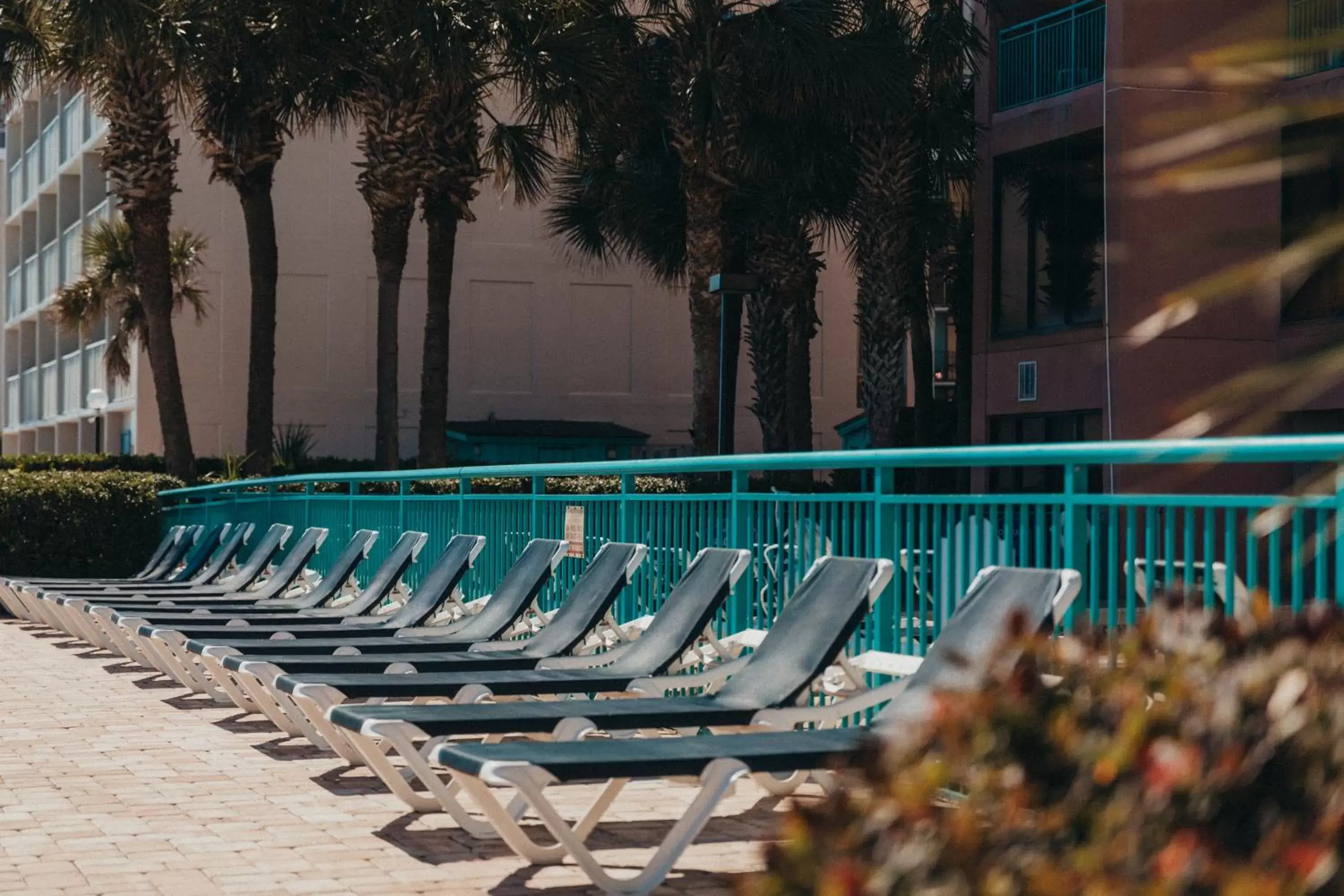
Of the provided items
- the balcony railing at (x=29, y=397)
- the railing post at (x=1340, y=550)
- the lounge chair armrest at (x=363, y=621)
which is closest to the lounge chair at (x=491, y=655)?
the lounge chair armrest at (x=363, y=621)

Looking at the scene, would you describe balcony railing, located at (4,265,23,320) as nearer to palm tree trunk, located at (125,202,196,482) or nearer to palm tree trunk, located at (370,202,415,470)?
palm tree trunk, located at (370,202,415,470)

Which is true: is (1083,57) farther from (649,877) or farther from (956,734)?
(956,734)

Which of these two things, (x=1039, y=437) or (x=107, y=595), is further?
(x=1039, y=437)

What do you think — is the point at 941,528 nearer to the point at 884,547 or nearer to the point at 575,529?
the point at 884,547

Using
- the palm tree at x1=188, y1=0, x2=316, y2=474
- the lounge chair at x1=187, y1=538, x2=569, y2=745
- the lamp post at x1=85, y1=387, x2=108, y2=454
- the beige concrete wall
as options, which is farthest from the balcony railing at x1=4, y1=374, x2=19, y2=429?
the lounge chair at x1=187, y1=538, x2=569, y2=745

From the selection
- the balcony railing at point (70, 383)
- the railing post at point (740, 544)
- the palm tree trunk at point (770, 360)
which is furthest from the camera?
the balcony railing at point (70, 383)

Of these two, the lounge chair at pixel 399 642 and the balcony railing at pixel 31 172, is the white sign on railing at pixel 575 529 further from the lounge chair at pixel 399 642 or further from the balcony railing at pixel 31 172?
the balcony railing at pixel 31 172

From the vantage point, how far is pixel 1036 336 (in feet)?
81.3

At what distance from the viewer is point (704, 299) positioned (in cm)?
2472

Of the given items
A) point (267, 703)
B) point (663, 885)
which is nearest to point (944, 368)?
point (267, 703)

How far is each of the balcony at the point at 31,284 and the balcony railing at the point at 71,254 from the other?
13.0 feet

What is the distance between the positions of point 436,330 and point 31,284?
2805cm

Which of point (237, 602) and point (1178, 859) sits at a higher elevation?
point (1178, 859)

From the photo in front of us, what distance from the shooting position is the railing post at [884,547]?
7.70 meters
